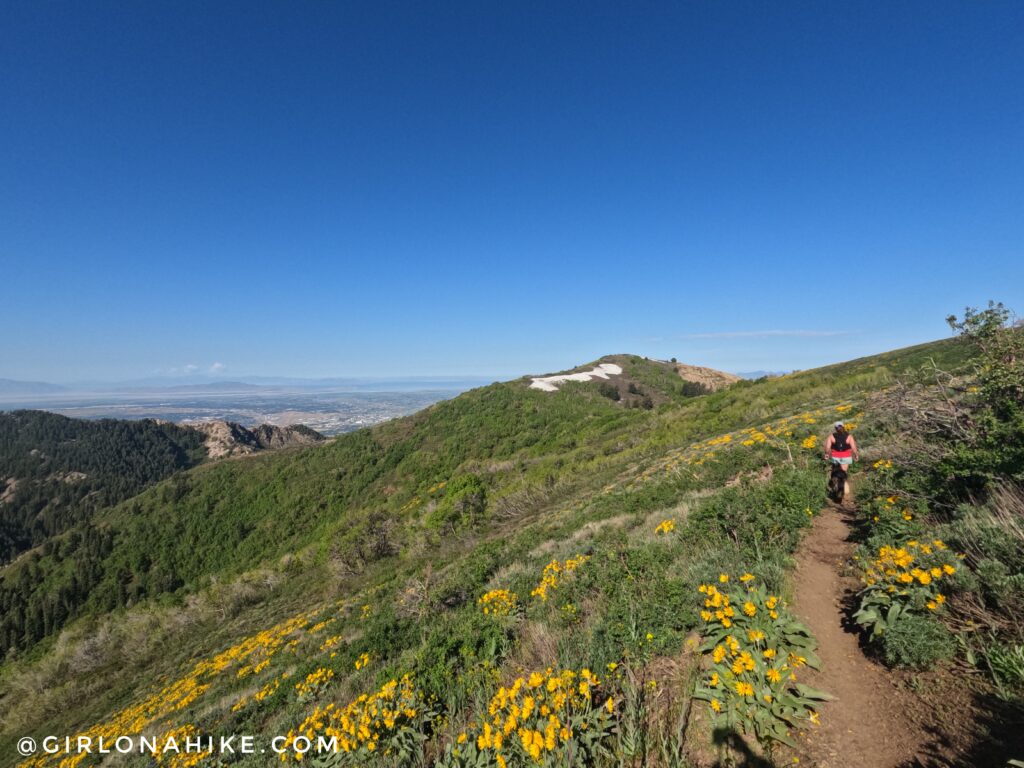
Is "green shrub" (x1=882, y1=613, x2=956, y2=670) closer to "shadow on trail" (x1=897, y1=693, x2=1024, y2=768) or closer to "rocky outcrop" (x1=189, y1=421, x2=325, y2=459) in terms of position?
"shadow on trail" (x1=897, y1=693, x2=1024, y2=768)

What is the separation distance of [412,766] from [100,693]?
76.5 ft

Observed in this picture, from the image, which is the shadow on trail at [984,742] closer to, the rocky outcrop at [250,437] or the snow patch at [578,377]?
the snow patch at [578,377]

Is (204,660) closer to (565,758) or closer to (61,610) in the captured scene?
(565,758)

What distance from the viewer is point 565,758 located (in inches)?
117

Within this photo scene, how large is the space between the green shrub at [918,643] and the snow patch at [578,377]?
135 feet

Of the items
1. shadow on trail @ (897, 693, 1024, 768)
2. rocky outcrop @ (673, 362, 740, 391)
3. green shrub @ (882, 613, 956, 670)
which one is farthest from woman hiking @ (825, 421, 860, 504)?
rocky outcrop @ (673, 362, 740, 391)

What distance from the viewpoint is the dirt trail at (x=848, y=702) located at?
284 centimetres

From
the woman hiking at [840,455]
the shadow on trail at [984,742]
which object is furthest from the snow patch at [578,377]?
the shadow on trail at [984,742]

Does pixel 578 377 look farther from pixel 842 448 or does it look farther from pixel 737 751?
pixel 737 751

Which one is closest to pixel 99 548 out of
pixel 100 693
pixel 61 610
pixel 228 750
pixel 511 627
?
pixel 61 610

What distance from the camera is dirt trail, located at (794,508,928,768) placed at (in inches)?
112

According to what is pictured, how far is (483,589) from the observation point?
8.86m

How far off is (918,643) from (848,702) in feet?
2.50

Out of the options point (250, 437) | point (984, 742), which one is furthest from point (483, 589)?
point (250, 437)
